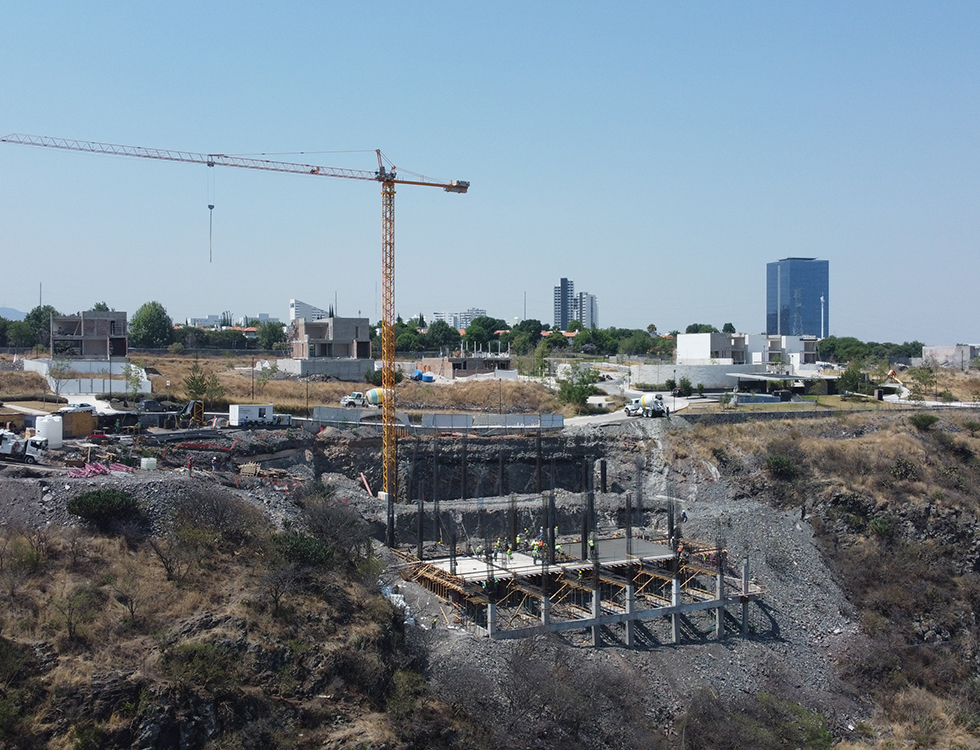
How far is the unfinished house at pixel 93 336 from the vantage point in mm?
68812

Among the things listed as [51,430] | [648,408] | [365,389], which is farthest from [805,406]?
[51,430]

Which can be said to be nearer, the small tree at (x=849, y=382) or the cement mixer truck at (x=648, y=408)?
the cement mixer truck at (x=648, y=408)

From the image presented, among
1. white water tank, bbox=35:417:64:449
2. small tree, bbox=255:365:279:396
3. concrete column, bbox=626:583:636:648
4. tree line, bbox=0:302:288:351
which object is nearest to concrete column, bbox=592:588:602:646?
concrete column, bbox=626:583:636:648

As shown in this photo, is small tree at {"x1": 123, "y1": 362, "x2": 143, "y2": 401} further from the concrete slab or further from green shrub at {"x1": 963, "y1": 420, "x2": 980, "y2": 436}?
green shrub at {"x1": 963, "y1": 420, "x2": 980, "y2": 436}

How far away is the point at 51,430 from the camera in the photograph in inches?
1485

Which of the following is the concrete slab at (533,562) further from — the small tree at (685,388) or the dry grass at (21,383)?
the dry grass at (21,383)

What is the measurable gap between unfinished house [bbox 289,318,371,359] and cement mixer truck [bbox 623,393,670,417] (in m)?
31.5

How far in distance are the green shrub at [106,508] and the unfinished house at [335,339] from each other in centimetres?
4962

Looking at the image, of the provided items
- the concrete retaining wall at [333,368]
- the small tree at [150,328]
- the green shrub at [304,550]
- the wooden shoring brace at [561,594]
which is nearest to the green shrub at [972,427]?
the wooden shoring brace at [561,594]

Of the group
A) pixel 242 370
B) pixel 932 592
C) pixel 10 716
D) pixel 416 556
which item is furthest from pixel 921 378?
pixel 10 716

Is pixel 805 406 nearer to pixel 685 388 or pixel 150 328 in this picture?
pixel 685 388

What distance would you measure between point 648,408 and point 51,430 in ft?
109

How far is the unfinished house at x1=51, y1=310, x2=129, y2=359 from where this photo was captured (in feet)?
226

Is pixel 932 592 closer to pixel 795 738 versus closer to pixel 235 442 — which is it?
pixel 795 738
